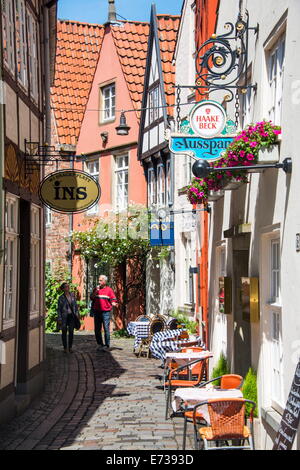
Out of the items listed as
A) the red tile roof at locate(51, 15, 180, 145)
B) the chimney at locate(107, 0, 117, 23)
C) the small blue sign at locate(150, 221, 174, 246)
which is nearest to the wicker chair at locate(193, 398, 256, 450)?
the small blue sign at locate(150, 221, 174, 246)

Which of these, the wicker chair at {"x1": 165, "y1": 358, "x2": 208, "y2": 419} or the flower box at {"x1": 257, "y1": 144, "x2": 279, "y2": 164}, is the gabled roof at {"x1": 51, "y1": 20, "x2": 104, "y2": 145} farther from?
the flower box at {"x1": 257, "y1": 144, "x2": 279, "y2": 164}

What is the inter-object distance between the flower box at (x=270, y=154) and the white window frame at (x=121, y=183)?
16.3m

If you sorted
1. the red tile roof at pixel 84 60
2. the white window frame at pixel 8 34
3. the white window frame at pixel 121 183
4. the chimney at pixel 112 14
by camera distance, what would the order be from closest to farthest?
the white window frame at pixel 8 34
the red tile roof at pixel 84 60
the white window frame at pixel 121 183
the chimney at pixel 112 14

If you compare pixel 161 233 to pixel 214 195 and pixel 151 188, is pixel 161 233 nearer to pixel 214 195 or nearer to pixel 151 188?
pixel 151 188

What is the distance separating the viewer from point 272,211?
7559 millimetres

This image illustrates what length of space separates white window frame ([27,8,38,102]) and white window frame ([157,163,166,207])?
8750mm

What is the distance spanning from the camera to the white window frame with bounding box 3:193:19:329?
32.2ft

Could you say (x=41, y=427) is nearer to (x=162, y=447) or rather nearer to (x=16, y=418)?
(x=16, y=418)

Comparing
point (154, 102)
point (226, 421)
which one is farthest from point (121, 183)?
point (226, 421)

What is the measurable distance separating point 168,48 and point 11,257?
12.5 meters

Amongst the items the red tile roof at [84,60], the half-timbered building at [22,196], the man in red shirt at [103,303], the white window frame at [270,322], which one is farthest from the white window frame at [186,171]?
the white window frame at [270,322]

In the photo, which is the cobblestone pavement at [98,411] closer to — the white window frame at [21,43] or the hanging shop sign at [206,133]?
the hanging shop sign at [206,133]

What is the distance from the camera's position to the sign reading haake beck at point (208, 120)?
8.66m
